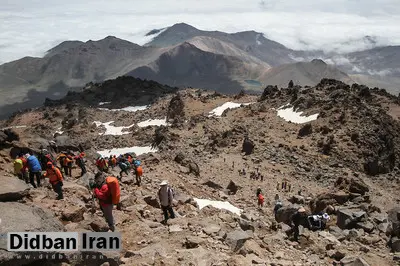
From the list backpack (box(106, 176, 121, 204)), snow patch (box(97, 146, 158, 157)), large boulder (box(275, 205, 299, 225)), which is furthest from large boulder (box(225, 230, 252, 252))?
snow patch (box(97, 146, 158, 157))

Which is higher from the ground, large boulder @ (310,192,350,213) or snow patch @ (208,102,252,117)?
large boulder @ (310,192,350,213)

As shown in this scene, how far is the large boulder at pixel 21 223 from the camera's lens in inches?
470

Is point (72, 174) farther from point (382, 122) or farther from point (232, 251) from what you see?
point (382, 122)

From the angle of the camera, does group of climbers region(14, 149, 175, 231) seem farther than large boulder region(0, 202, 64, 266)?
Yes

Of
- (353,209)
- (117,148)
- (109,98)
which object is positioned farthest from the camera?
(109,98)

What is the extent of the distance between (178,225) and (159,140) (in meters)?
43.4

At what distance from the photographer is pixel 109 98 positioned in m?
122

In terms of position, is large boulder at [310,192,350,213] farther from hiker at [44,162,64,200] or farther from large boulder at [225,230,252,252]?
hiker at [44,162,64,200]

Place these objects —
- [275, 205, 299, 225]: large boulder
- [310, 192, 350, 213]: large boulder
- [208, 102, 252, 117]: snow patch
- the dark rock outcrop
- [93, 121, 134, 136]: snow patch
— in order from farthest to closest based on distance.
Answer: [93, 121, 134, 136]: snow patch → [208, 102, 252, 117]: snow patch → the dark rock outcrop → [310, 192, 350, 213]: large boulder → [275, 205, 299, 225]: large boulder

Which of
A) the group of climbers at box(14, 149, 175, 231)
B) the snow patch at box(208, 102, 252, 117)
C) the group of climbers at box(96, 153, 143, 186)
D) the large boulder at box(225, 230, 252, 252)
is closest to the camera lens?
the group of climbers at box(14, 149, 175, 231)

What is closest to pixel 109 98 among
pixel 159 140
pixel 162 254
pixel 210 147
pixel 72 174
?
pixel 159 140

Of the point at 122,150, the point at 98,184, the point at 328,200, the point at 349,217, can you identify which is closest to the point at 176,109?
the point at 122,150

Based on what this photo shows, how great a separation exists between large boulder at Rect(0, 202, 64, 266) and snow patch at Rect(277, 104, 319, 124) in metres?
50.7

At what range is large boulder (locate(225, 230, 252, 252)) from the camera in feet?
54.7
